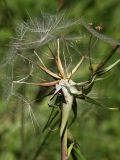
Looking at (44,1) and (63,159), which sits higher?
(44,1)

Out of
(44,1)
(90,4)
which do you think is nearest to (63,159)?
(44,1)

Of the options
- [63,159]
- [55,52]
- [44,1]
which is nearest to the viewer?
[63,159]

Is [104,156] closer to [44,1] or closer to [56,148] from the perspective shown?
[56,148]

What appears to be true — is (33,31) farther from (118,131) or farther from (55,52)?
(118,131)

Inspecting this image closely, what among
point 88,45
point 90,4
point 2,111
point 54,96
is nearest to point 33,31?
point 88,45

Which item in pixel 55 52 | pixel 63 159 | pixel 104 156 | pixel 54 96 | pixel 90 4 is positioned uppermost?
pixel 90 4

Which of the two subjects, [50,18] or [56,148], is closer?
[50,18]

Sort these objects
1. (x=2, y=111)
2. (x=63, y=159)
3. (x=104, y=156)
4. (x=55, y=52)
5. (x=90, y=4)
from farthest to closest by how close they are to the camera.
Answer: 1. (x=90, y=4)
2. (x=104, y=156)
3. (x=2, y=111)
4. (x=55, y=52)
5. (x=63, y=159)
